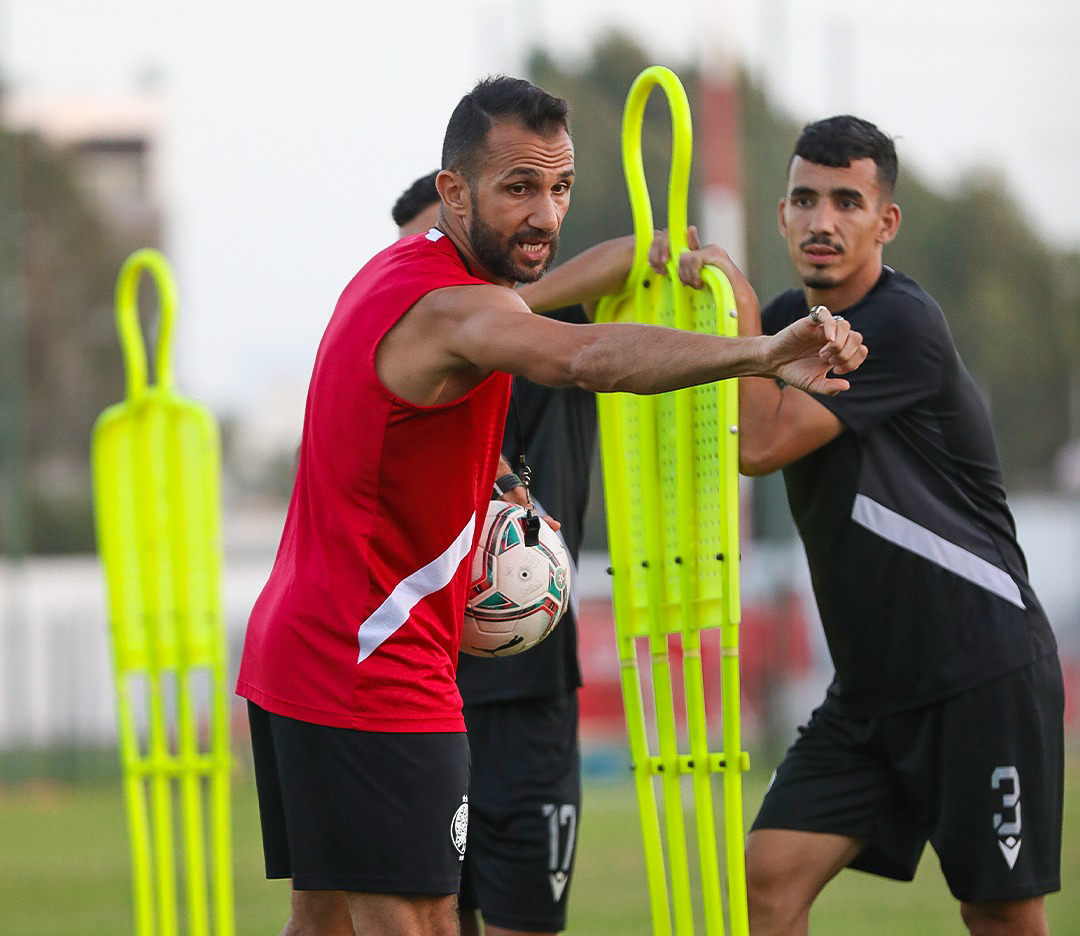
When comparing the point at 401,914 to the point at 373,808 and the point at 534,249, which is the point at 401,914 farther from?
the point at 534,249

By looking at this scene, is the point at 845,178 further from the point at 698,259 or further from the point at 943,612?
the point at 943,612

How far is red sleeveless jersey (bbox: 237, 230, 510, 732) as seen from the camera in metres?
3.45

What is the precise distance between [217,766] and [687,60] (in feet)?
42.4

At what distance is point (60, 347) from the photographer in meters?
17.4

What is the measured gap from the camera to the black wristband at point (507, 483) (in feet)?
13.5

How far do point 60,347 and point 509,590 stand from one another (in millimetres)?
14444

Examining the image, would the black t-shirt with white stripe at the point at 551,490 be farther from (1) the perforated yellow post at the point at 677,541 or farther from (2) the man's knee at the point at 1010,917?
(2) the man's knee at the point at 1010,917

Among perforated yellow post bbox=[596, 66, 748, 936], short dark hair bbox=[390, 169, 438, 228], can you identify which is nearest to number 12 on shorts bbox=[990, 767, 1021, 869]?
perforated yellow post bbox=[596, 66, 748, 936]

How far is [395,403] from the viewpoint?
11.2 feet

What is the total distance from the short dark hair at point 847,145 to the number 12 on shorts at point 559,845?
1.97 metres

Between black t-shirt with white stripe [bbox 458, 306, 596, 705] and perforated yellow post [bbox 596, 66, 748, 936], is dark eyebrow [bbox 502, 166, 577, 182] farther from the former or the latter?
black t-shirt with white stripe [bbox 458, 306, 596, 705]

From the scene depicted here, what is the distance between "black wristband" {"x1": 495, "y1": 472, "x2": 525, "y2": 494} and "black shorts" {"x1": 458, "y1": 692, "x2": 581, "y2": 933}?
0.96 meters

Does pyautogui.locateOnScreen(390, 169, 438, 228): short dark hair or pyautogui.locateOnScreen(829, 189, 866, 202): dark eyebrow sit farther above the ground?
pyautogui.locateOnScreen(390, 169, 438, 228): short dark hair

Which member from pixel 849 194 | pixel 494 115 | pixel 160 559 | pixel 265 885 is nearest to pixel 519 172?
pixel 494 115
